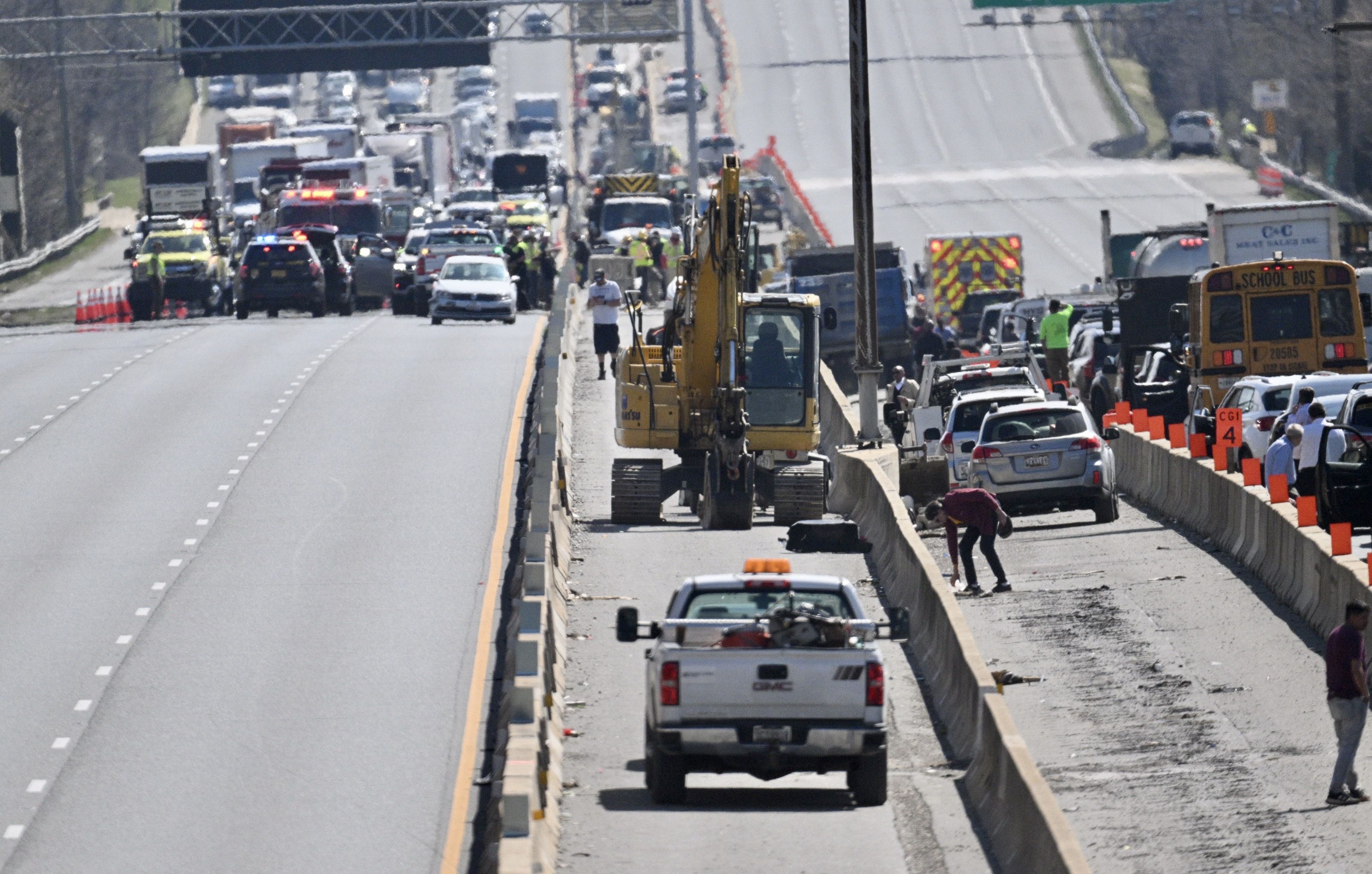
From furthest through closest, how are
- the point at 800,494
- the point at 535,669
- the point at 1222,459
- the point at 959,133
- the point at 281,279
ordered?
the point at 959,133 → the point at 281,279 → the point at 800,494 → the point at 1222,459 → the point at 535,669

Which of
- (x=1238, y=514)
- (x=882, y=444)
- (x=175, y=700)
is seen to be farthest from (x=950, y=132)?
(x=175, y=700)

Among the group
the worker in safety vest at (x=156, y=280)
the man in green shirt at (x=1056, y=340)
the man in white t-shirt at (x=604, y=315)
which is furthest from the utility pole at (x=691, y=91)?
the man in green shirt at (x=1056, y=340)

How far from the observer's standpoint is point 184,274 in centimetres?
5612

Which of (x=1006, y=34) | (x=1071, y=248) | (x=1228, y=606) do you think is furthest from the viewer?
(x=1006, y=34)

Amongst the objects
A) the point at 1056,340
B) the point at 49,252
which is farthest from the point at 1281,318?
the point at 49,252

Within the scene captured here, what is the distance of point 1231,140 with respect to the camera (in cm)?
9294

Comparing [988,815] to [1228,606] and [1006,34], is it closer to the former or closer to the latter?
[1228,606]

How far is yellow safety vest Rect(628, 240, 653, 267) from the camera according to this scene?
54812 mm

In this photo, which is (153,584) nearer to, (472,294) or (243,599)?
(243,599)

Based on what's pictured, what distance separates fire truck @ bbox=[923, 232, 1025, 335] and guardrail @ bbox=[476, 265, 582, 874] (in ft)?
76.8

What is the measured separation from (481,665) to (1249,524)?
8.40 meters

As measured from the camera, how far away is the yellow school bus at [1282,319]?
33031 millimetres

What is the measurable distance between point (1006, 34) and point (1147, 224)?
34124mm

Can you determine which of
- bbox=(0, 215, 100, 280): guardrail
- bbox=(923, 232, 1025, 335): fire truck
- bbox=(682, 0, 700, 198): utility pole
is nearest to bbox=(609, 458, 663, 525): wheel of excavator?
bbox=(923, 232, 1025, 335): fire truck
